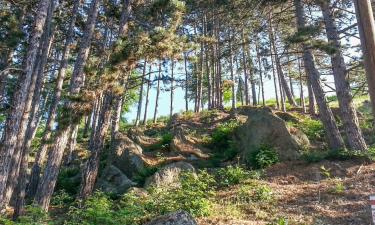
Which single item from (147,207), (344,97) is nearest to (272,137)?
(344,97)

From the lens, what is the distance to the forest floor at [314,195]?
816cm

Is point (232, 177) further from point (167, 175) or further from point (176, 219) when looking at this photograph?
point (176, 219)

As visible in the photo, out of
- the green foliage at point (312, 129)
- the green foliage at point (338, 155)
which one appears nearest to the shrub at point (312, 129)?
the green foliage at point (312, 129)

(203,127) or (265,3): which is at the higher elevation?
(265,3)

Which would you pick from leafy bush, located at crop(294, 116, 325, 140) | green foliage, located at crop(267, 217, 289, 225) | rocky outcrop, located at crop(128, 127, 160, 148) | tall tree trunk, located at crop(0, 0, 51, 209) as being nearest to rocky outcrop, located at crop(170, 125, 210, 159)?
rocky outcrop, located at crop(128, 127, 160, 148)

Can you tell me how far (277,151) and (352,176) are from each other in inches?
108

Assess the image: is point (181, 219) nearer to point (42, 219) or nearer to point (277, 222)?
point (277, 222)

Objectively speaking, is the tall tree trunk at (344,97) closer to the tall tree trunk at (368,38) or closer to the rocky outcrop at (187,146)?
the rocky outcrop at (187,146)

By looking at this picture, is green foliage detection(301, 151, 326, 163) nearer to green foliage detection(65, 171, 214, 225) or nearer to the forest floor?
the forest floor

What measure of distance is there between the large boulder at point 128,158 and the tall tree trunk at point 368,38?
10.2 m

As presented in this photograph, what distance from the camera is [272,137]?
43.7 feet

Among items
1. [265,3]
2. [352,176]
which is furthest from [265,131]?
[265,3]

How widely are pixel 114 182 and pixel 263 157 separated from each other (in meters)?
5.33

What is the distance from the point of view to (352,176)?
Result: 10859 mm
